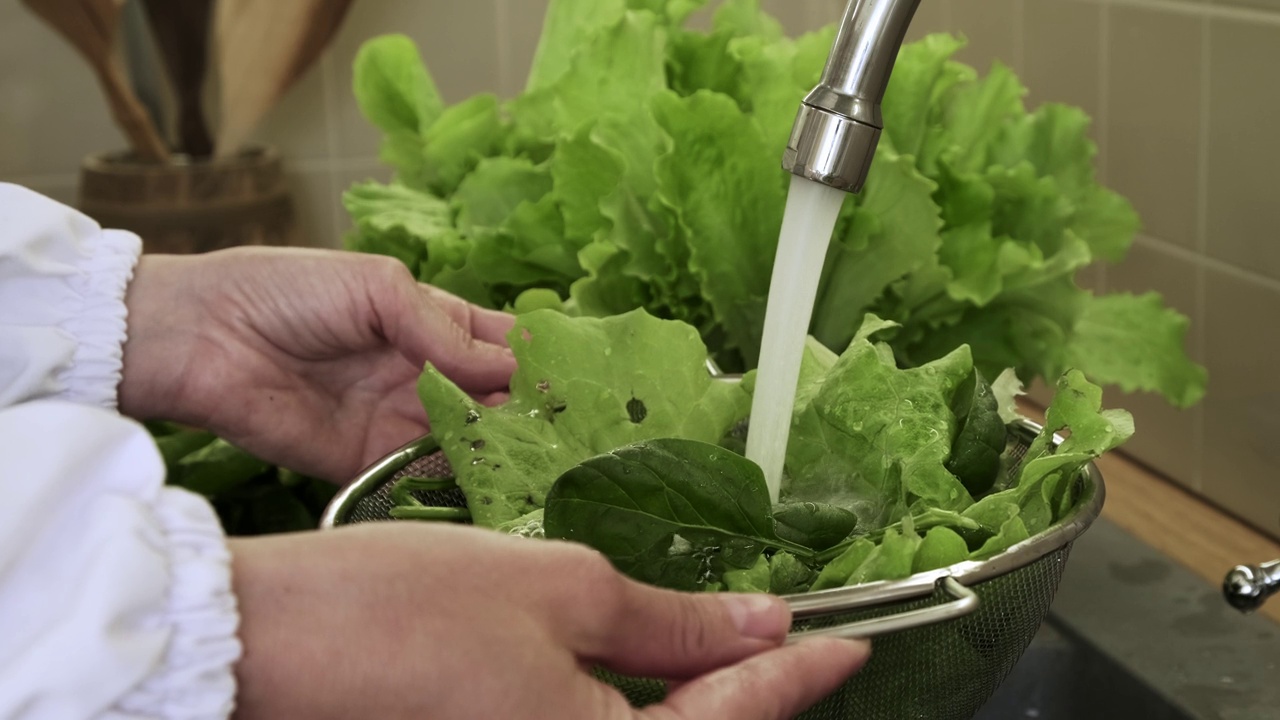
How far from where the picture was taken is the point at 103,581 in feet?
0.95

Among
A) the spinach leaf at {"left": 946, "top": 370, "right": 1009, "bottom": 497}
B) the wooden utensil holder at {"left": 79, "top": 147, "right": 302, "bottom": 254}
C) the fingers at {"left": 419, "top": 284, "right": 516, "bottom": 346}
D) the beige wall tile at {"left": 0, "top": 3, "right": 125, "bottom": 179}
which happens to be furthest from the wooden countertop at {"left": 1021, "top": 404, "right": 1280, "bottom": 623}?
the beige wall tile at {"left": 0, "top": 3, "right": 125, "bottom": 179}

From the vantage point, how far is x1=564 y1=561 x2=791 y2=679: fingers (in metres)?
0.33

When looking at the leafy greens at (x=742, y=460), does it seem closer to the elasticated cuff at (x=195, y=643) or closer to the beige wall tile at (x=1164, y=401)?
the elasticated cuff at (x=195, y=643)

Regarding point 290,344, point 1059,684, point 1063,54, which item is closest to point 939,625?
point 1059,684

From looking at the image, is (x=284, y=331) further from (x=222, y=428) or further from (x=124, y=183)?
(x=124, y=183)

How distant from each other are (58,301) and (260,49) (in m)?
0.83

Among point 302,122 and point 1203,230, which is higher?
point 1203,230

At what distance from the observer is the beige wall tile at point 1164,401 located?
2.60 feet

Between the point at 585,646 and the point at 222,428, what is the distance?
0.38 metres

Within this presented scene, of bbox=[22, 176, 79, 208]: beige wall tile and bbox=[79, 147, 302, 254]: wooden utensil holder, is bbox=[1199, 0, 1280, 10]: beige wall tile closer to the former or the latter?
bbox=[79, 147, 302, 254]: wooden utensil holder

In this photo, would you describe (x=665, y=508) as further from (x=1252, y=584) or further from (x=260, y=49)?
(x=260, y=49)

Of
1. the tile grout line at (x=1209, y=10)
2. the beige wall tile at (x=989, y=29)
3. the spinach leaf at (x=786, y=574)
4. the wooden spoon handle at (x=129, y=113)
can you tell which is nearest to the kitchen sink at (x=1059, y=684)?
the spinach leaf at (x=786, y=574)

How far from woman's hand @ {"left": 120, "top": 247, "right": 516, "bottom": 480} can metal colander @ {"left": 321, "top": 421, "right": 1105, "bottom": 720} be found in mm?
160

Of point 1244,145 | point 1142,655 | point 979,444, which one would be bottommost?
point 1142,655
